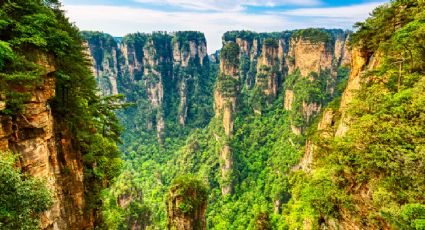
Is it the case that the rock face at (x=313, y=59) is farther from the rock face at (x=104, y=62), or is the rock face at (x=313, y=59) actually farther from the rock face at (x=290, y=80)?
the rock face at (x=104, y=62)

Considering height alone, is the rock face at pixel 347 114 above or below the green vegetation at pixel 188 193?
above

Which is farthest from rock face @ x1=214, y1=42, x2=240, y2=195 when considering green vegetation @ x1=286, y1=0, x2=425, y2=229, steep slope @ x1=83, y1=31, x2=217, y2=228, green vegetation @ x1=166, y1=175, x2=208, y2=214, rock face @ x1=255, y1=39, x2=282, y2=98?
green vegetation @ x1=286, y1=0, x2=425, y2=229

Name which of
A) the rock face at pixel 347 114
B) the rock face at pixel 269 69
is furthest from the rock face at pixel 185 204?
the rock face at pixel 269 69

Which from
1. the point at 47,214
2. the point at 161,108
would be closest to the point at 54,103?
the point at 47,214

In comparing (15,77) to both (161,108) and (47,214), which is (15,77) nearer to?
(47,214)

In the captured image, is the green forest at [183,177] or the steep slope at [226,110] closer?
the green forest at [183,177]

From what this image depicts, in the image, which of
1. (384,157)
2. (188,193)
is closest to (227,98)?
(188,193)
